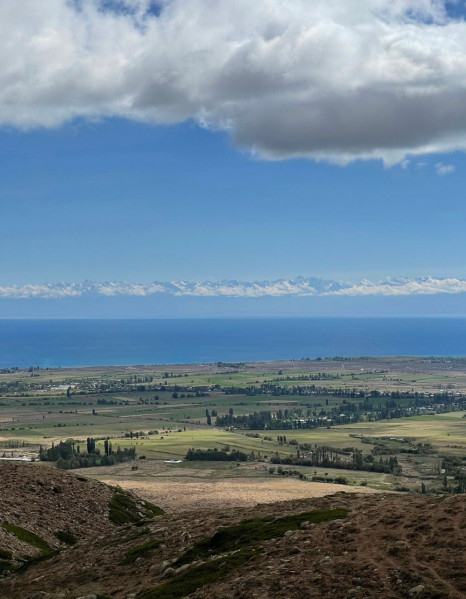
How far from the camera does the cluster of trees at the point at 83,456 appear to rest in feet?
449

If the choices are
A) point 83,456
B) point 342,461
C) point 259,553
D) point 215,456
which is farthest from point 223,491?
point 259,553

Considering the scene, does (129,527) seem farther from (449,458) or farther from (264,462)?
(449,458)

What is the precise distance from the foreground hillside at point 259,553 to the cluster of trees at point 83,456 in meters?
81.5

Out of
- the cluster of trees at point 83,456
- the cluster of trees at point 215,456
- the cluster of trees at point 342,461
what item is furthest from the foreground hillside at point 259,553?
the cluster of trees at point 215,456

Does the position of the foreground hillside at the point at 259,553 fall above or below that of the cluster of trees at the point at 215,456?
above

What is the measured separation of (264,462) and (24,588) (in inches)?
4293

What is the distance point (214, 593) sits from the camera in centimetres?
3047

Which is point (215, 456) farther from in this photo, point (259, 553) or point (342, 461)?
point (259, 553)

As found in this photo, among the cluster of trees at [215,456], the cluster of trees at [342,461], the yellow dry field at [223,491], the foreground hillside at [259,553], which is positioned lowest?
the cluster of trees at [342,461]

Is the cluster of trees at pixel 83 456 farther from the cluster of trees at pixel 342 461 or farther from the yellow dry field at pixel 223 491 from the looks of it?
the cluster of trees at pixel 342 461

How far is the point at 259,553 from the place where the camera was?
34.4 m

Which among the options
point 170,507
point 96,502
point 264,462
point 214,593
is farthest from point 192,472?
point 214,593

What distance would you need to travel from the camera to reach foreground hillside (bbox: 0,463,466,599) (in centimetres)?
2856

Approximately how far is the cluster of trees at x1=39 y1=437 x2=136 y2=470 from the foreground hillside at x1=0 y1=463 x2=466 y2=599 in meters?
81.5
